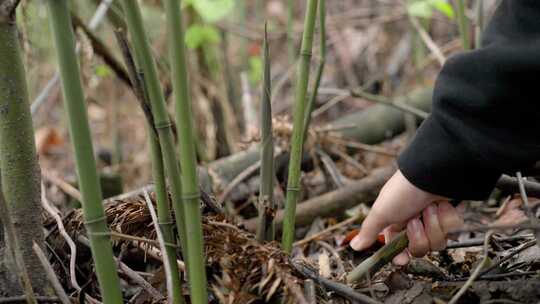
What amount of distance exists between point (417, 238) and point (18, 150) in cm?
56

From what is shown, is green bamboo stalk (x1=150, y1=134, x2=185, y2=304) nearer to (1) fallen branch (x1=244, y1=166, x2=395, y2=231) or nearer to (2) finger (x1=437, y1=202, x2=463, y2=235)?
(2) finger (x1=437, y1=202, x2=463, y2=235)

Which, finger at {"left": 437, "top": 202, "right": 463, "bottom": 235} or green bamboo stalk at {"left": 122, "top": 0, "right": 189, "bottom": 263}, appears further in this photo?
finger at {"left": 437, "top": 202, "right": 463, "bottom": 235}

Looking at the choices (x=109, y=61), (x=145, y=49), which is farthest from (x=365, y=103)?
(x=145, y=49)

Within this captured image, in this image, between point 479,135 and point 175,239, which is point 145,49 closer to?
point 175,239

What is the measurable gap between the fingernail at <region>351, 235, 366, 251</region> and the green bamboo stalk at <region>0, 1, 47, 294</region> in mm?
461

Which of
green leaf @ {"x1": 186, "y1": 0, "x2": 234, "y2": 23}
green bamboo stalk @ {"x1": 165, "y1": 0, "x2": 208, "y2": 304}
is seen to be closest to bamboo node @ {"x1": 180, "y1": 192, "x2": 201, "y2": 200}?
green bamboo stalk @ {"x1": 165, "y1": 0, "x2": 208, "y2": 304}

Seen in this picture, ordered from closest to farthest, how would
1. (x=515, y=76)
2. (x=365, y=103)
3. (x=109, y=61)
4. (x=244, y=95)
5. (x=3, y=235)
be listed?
(x=515, y=76), (x=3, y=235), (x=109, y=61), (x=244, y=95), (x=365, y=103)

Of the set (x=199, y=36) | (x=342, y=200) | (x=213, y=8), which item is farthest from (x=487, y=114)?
(x=199, y=36)

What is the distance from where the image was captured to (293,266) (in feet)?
2.65

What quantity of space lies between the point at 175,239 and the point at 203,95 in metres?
1.71

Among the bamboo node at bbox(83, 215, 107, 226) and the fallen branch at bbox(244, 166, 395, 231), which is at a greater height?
the bamboo node at bbox(83, 215, 107, 226)

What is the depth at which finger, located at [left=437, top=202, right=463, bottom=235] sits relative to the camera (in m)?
0.92

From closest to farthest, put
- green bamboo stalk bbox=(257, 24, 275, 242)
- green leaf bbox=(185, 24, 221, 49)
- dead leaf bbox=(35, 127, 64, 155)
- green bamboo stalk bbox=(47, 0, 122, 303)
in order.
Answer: green bamboo stalk bbox=(47, 0, 122, 303)
green bamboo stalk bbox=(257, 24, 275, 242)
green leaf bbox=(185, 24, 221, 49)
dead leaf bbox=(35, 127, 64, 155)

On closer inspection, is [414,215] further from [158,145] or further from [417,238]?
[158,145]
